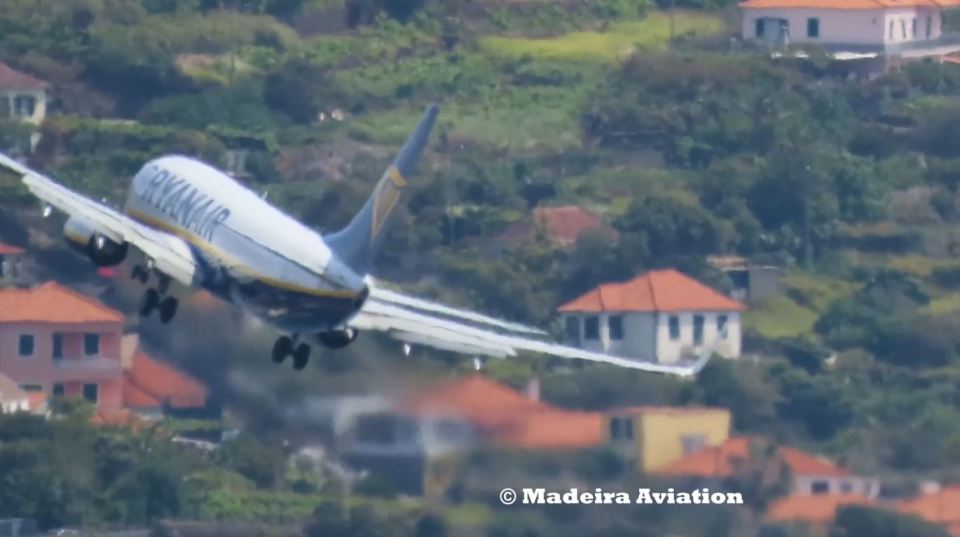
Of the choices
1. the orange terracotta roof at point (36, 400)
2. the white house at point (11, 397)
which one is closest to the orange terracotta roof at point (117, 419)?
the orange terracotta roof at point (36, 400)

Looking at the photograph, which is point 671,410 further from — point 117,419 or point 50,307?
point 50,307

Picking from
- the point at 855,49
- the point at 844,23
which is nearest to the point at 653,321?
the point at 844,23

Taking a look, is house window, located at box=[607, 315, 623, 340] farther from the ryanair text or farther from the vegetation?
the ryanair text

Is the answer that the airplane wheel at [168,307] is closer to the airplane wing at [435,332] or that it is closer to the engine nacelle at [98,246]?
the engine nacelle at [98,246]

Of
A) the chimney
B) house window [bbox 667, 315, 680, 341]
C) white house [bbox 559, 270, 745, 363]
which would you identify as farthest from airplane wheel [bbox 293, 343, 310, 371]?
house window [bbox 667, 315, 680, 341]

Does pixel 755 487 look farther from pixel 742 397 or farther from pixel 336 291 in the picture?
pixel 336 291
